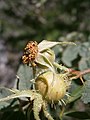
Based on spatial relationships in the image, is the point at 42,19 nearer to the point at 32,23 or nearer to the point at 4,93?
the point at 32,23

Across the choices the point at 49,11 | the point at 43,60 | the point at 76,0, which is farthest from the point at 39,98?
the point at 49,11

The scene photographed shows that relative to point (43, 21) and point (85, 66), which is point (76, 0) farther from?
point (85, 66)

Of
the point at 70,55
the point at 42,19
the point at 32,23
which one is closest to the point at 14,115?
the point at 70,55

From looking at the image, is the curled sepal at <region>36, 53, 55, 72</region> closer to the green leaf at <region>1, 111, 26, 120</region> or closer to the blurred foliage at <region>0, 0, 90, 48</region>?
the green leaf at <region>1, 111, 26, 120</region>

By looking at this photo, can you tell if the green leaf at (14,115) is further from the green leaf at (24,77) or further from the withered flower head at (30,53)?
the withered flower head at (30,53)

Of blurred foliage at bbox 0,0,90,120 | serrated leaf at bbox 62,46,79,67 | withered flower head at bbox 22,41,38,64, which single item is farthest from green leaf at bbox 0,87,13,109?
blurred foliage at bbox 0,0,90,120

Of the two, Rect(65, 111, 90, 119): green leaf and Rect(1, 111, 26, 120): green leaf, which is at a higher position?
Rect(1, 111, 26, 120): green leaf

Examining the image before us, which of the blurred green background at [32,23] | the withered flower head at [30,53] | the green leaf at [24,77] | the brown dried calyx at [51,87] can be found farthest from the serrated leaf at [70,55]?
the blurred green background at [32,23]

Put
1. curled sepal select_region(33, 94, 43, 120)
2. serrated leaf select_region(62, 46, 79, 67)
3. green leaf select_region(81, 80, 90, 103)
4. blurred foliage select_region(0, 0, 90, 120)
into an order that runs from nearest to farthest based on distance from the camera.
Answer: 1. curled sepal select_region(33, 94, 43, 120)
2. green leaf select_region(81, 80, 90, 103)
3. serrated leaf select_region(62, 46, 79, 67)
4. blurred foliage select_region(0, 0, 90, 120)
